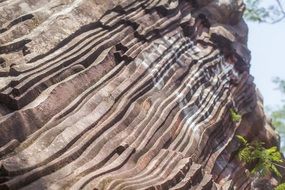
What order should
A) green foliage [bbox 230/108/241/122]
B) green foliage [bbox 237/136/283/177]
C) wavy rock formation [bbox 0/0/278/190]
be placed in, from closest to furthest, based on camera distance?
wavy rock formation [bbox 0/0/278/190] < green foliage [bbox 237/136/283/177] < green foliage [bbox 230/108/241/122]

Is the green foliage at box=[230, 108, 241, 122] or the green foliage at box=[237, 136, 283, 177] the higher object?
the green foliage at box=[230, 108, 241, 122]

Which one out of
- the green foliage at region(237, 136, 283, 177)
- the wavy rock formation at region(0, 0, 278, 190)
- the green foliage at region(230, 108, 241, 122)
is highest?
the wavy rock formation at region(0, 0, 278, 190)

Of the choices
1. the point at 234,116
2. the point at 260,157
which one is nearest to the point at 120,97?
the point at 260,157

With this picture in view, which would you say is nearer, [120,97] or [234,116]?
[120,97]

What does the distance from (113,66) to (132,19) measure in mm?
2140

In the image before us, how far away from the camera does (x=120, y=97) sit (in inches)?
331

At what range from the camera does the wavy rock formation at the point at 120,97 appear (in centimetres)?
631

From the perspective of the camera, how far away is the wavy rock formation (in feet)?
20.7

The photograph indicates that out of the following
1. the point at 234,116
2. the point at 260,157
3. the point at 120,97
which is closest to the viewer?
the point at 120,97

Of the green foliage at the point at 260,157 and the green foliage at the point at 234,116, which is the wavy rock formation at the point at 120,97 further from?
the green foliage at the point at 260,157

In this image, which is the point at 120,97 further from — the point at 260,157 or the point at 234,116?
the point at 234,116

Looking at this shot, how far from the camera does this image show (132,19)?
1080cm

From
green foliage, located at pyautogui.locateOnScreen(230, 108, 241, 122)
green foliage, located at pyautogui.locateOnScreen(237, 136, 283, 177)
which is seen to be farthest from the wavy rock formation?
green foliage, located at pyautogui.locateOnScreen(237, 136, 283, 177)

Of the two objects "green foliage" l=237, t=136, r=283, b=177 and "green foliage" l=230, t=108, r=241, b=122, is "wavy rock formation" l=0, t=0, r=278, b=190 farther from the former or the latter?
"green foliage" l=237, t=136, r=283, b=177
